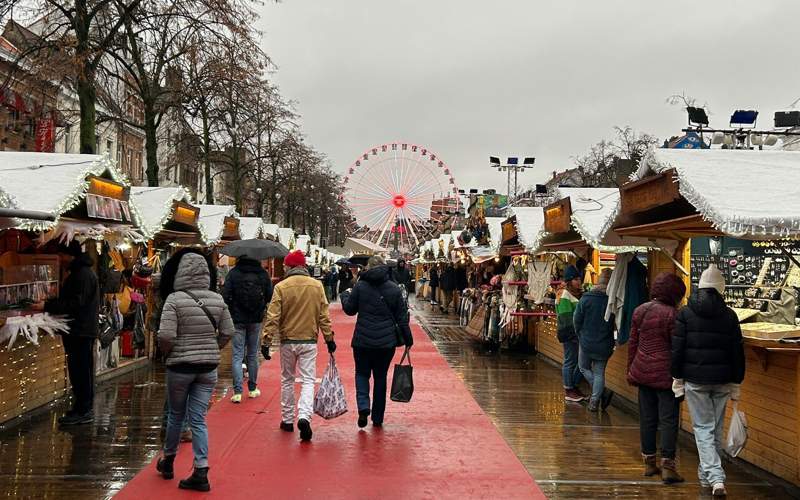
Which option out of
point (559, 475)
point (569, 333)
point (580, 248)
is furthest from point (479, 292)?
point (559, 475)

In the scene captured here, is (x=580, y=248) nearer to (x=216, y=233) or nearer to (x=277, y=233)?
(x=216, y=233)

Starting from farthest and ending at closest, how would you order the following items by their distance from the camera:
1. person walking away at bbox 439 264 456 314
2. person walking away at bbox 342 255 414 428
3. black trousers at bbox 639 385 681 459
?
person walking away at bbox 439 264 456 314
person walking away at bbox 342 255 414 428
black trousers at bbox 639 385 681 459

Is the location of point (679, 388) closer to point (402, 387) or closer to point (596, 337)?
point (402, 387)

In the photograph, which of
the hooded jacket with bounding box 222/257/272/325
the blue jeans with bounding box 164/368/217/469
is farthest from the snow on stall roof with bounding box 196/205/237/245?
the blue jeans with bounding box 164/368/217/469

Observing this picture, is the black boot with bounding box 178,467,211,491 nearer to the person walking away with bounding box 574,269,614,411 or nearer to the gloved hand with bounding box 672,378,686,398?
the gloved hand with bounding box 672,378,686,398

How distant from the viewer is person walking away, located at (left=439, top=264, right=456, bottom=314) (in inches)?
1141

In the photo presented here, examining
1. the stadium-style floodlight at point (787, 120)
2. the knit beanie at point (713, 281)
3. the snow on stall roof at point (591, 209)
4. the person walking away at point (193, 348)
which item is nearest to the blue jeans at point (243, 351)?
the person walking away at point (193, 348)

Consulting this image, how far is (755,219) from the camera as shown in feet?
20.0

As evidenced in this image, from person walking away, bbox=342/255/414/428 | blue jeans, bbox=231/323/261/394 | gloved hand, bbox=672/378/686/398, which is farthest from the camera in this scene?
blue jeans, bbox=231/323/261/394

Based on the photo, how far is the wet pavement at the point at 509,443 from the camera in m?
6.08

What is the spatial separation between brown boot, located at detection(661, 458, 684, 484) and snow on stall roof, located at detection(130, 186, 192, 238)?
320 inches

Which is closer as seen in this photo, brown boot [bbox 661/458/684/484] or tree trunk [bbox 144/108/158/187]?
brown boot [bbox 661/458/684/484]

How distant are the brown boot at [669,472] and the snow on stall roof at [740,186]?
198 cm

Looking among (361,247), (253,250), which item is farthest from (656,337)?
(361,247)
